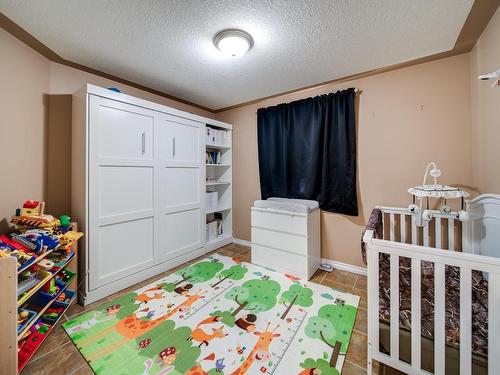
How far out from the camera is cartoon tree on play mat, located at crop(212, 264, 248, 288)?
7.59 feet

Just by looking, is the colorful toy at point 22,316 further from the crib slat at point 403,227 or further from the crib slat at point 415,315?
the crib slat at point 403,227

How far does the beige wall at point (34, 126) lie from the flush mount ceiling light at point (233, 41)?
1.48 meters

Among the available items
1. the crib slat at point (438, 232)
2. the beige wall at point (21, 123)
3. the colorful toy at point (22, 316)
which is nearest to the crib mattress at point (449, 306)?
the crib slat at point (438, 232)

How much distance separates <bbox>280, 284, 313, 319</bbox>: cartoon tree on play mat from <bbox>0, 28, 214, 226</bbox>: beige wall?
2.30 metres

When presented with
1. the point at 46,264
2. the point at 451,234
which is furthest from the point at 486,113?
the point at 46,264

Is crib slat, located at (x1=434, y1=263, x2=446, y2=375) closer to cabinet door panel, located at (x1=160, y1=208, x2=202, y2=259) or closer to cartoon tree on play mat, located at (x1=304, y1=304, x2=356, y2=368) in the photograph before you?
cartoon tree on play mat, located at (x1=304, y1=304, x2=356, y2=368)

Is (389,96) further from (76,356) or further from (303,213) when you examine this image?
(76,356)

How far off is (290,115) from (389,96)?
1106 mm

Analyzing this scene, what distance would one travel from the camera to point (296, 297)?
77.9 inches

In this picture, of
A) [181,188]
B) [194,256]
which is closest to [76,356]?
[194,256]

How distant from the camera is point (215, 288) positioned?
2.12 m

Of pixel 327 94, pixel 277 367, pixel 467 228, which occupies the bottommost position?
pixel 277 367

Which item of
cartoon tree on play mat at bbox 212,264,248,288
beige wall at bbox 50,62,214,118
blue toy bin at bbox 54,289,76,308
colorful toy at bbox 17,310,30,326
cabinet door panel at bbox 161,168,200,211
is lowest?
cartoon tree on play mat at bbox 212,264,248,288

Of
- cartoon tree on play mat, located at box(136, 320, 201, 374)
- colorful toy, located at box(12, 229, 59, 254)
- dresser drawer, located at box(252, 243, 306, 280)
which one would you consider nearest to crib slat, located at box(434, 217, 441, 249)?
dresser drawer, located at box(252, 243, 306, 280)
